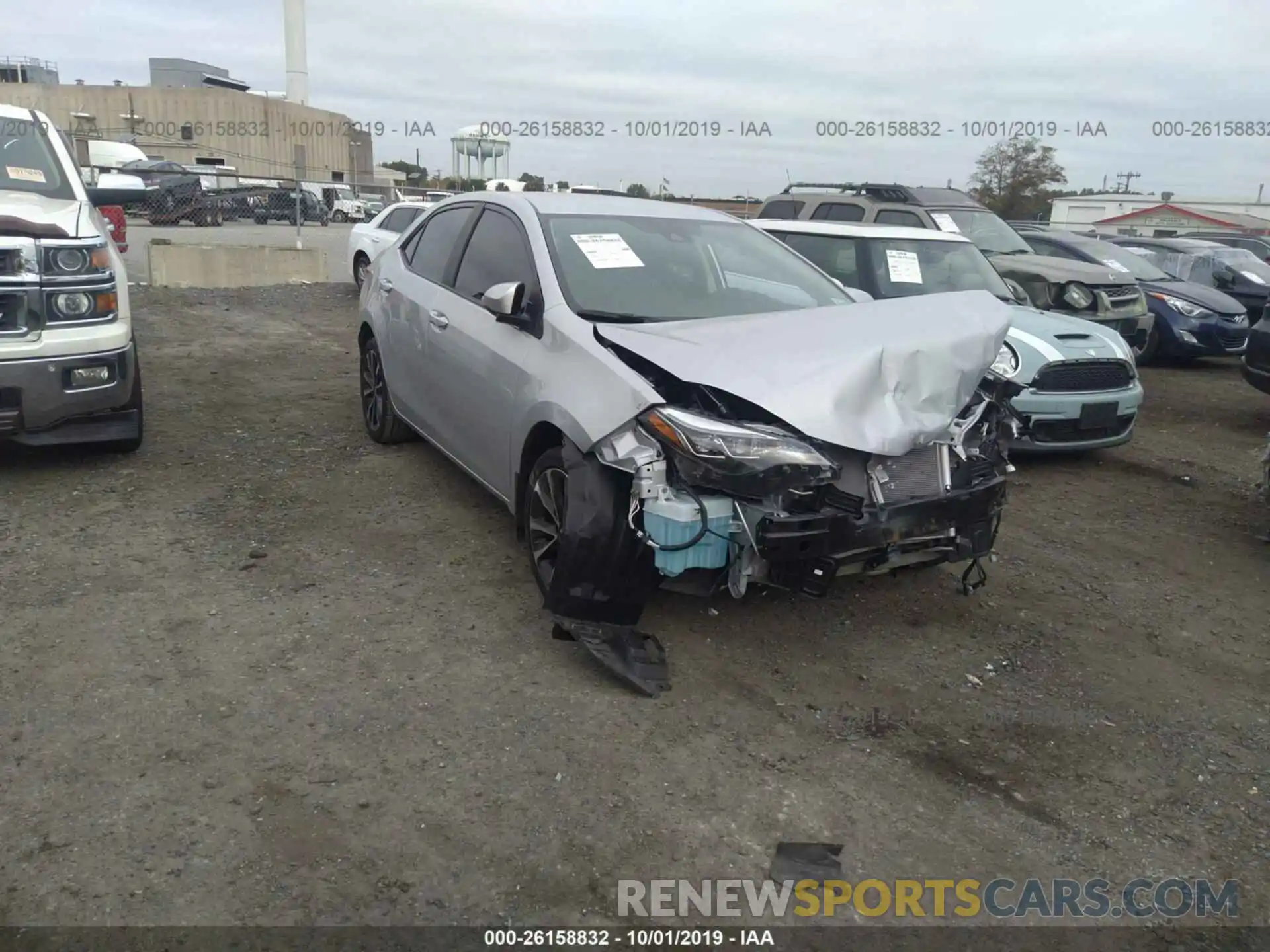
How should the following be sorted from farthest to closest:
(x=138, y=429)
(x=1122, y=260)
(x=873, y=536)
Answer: (x=1122, y=260) → (x=138, y=429) → (x=873, y=536)

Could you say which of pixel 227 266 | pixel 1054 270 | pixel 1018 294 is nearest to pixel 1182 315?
pixel 1054 270

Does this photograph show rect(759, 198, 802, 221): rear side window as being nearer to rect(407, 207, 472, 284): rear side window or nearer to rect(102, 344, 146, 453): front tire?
rect(407, 207, 472, 284): rear side window

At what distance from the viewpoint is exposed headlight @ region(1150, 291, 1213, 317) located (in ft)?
35.7

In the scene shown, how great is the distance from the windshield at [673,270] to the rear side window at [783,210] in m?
5.36

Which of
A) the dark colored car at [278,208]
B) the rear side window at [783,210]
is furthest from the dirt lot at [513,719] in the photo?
the dark colored car at [278,208]

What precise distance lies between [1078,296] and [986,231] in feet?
5.21

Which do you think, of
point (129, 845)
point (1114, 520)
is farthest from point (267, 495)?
point (1114, 520)

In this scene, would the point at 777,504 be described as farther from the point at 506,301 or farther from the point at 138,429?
the point at 138,429

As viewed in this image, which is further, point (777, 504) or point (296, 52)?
point (296, 52)

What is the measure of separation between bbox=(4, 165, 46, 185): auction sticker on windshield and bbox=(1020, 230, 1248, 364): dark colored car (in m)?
10.5

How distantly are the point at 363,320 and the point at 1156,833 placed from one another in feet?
17.1

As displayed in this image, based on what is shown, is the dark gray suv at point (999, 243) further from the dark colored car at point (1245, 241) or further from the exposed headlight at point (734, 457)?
the dark colored car at point (1245, 241)

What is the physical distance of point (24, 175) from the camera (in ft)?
17.8

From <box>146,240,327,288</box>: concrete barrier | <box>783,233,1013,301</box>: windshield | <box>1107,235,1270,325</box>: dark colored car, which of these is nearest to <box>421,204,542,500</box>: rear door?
<box>783,233,1013,301</box>: windshield
